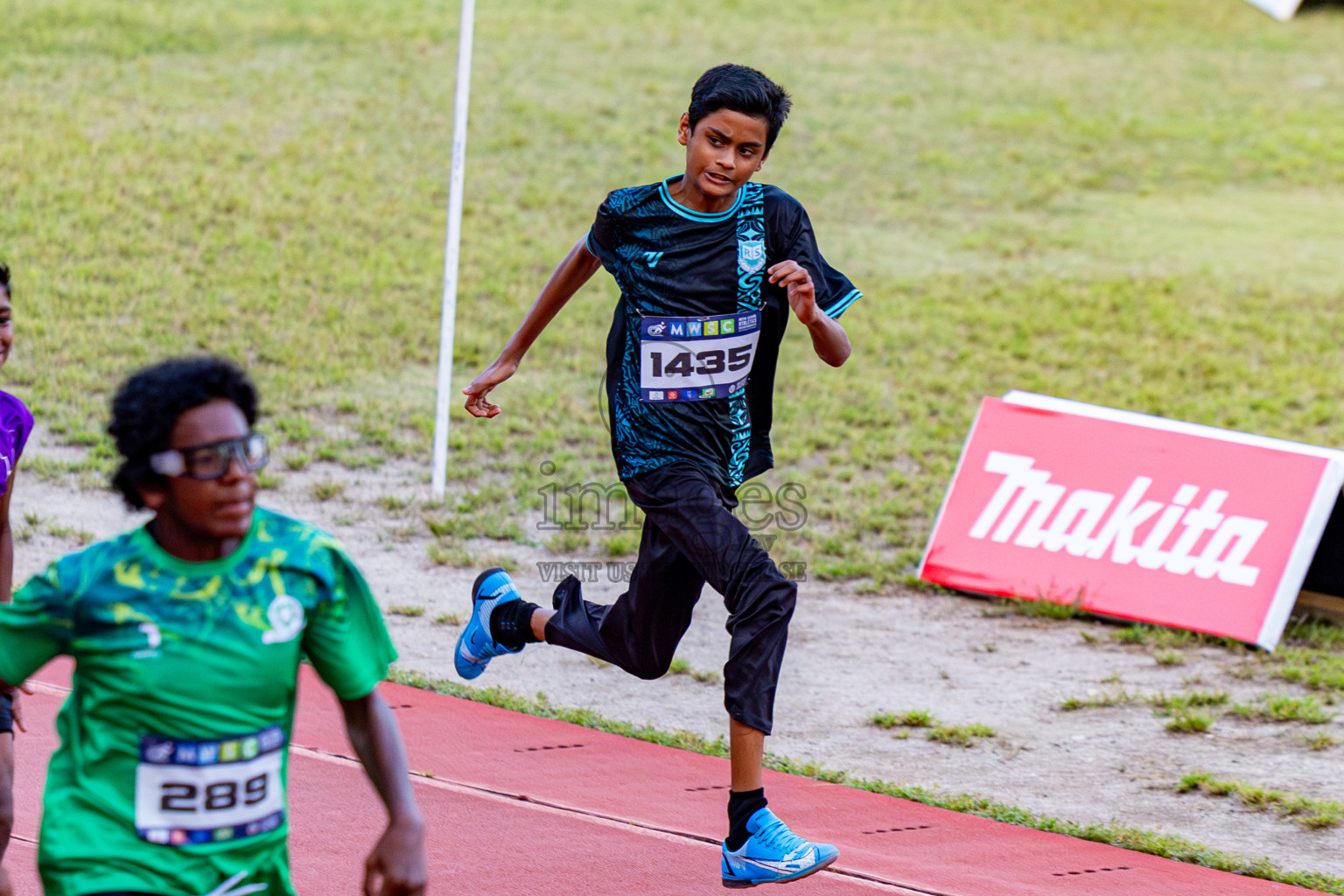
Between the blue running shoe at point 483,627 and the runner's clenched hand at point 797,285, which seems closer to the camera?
the runner's clenched hand at point 797,285

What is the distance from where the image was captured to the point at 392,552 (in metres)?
8.30

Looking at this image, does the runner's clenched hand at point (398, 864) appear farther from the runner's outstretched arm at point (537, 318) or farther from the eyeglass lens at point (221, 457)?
the runner's outstretched arm at point (537, 318)

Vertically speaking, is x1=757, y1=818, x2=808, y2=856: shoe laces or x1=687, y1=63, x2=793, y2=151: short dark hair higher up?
x1=687, y1=63, x2=793, y2=151: short dark hair

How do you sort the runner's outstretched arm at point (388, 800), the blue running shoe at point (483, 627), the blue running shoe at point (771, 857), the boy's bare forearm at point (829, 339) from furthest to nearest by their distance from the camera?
the blue running shoe at point (483, 627) → the boy's bare forearm at point (829, 339) → the blue running shoe at point (771, 857) → the runner's outstretched arm at point (388, 800)

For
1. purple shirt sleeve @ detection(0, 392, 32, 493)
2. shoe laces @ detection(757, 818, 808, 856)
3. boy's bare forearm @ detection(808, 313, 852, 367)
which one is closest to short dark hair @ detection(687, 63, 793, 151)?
boy's bare forearm @ detection(808, 313, 852, 367)

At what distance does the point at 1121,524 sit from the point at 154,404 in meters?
6.00

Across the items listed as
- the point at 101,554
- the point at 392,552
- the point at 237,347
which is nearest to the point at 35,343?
the point at 237,347

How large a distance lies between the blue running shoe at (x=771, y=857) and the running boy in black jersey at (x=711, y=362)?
0.01m

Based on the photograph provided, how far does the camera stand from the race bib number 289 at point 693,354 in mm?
4543

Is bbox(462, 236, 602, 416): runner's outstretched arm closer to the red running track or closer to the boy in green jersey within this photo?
the red running track

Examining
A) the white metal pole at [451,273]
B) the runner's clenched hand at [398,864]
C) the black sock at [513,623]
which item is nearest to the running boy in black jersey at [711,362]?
the black sock at [513,623]

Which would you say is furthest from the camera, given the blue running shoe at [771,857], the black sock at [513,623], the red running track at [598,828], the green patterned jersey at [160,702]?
the black sock at [513,623]

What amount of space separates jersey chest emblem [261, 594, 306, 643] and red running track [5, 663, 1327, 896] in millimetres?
1895

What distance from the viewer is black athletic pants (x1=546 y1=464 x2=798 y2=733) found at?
423 centimetres
